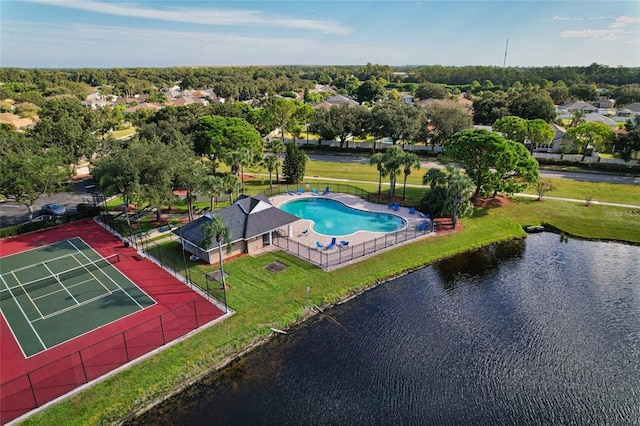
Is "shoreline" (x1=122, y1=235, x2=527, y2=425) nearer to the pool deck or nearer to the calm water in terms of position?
the calm water

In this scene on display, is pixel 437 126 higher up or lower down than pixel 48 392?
higher up

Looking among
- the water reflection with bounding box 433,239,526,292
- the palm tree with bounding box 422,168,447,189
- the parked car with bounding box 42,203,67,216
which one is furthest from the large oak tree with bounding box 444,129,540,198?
the parked car with bounding box 42,203,67,216

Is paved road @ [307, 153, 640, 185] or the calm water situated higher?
paved road @ [307, 153, 640, 185]

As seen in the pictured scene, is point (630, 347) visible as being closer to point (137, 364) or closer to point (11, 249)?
point (137, 364)

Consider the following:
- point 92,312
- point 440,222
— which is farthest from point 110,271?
point 440,222

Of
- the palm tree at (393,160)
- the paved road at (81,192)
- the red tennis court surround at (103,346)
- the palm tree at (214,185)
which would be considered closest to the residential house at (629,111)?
the paved road at (81,192)

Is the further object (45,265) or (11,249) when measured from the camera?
(11,249)

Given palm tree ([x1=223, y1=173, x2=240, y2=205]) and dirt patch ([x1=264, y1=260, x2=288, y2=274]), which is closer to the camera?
dirt patch ([x1=264, y1=260, x2=288, y2=274])

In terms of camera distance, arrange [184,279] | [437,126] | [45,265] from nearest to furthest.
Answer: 1. [184,279]
2. [45,265]
3. [437,126]
